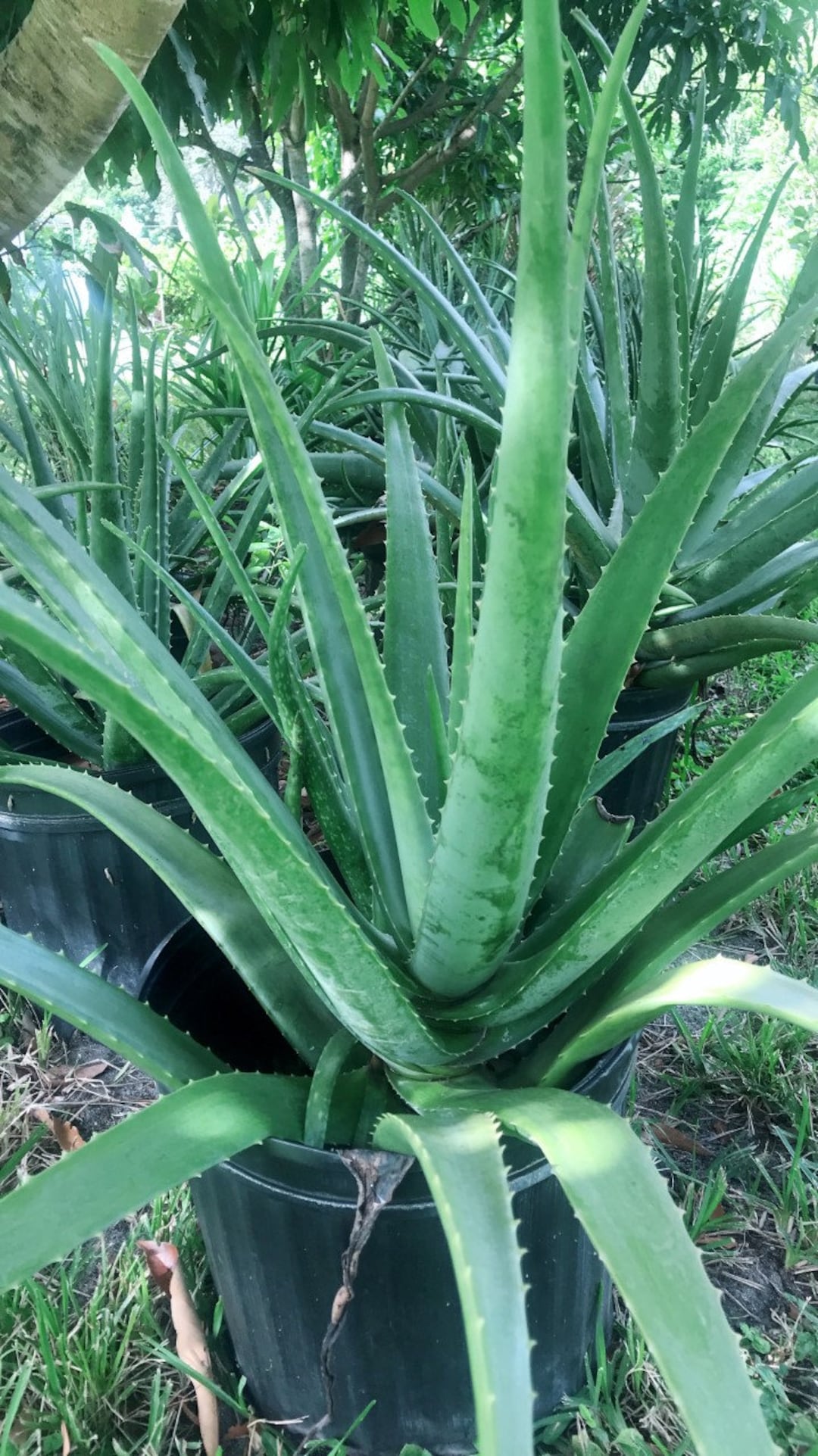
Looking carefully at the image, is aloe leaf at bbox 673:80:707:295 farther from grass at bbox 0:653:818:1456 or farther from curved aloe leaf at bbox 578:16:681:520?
grass at bbox 0:653:818:1456

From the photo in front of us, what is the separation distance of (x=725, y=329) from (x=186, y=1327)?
3.66ft

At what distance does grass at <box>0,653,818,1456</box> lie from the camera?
0.61 metres

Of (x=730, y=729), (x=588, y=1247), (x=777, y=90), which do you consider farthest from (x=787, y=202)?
(x=588, y=1247)

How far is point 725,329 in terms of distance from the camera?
3.55 ft

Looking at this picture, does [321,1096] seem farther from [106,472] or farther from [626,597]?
[106,472]

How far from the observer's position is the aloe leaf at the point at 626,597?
44 centimetres

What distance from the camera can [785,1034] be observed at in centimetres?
91

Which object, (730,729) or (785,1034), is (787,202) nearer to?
(730,729)

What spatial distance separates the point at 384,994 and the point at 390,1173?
0.32 ft

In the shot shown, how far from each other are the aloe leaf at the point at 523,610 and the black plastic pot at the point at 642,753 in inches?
28.1

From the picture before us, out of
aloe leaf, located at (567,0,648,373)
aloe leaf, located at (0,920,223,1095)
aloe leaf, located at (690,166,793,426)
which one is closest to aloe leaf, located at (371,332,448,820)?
aloe leaf, located at (0,920,223,1095)

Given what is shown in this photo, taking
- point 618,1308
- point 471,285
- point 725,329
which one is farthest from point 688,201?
point 618,1308

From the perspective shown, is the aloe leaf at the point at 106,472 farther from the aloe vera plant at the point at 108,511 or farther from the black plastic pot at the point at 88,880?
the black plastic pot at the point at 88,880

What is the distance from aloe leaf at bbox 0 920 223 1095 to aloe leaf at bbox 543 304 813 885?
9.2 inches
